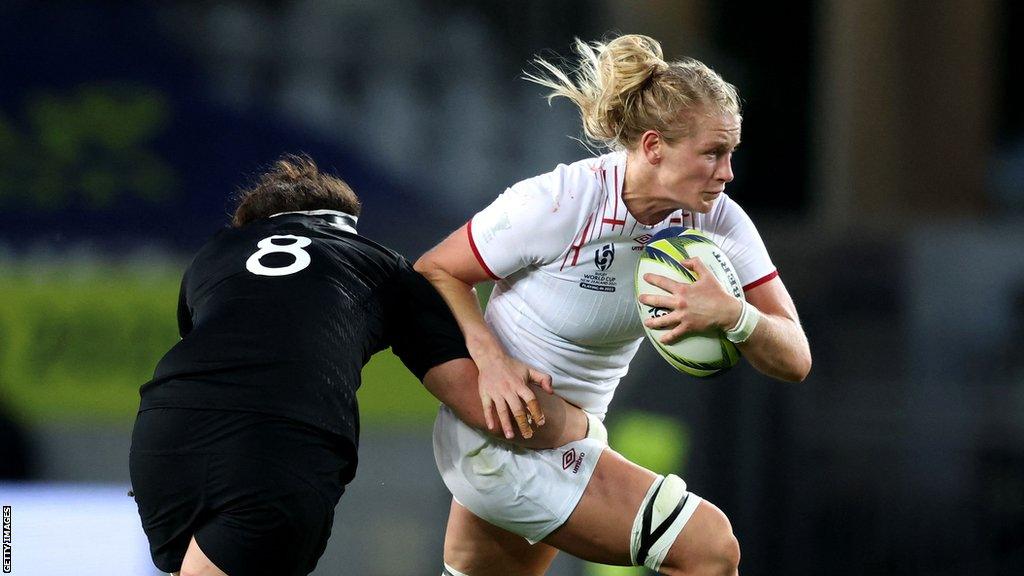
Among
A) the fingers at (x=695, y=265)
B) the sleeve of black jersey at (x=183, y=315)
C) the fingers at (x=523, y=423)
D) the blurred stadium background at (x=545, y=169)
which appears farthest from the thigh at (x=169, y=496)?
the blurred stadium background at (x=545, y=169)

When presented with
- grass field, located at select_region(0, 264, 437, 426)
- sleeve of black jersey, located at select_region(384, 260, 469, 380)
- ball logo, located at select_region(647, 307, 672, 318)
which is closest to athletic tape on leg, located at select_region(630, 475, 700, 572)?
ball logo, located at select_region(647, 307, 672, 318)

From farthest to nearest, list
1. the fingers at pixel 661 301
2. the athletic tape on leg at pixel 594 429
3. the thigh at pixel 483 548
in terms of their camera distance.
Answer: the thigh at pixel 483 548 < the athletic tape on leg at pixel 594 429 < the fingers at pixel 661 301

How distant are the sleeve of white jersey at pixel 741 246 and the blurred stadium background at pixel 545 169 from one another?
2532 millimetres

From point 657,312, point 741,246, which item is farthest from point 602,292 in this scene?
point 741,246

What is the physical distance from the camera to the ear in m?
2.52

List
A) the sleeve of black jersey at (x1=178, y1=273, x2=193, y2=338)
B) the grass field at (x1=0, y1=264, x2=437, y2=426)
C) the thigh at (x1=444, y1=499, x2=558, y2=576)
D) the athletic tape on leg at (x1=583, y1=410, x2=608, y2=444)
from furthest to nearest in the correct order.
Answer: the grass field at (x1=0, y1=264, x2=437, y2=426), the thigh at (x1=444, y1=499, x2=558, y2=576), the athletic tape on leg at (x1=583, y1=410, x2=608, y2=444), the sleeve of black jersey at (x1=178, y1=273, x2=193, y2=338)

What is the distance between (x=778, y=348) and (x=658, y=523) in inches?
16.9

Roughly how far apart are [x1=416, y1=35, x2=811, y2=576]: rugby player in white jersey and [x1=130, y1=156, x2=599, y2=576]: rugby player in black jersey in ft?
0.64

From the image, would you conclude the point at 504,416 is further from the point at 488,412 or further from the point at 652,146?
the point at 652,146

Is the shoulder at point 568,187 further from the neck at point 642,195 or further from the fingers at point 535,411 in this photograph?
the fingers at point 535,411

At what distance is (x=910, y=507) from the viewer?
516 cm

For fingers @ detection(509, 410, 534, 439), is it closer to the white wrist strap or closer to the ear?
the white wrist strap

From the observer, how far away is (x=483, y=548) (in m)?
2.91

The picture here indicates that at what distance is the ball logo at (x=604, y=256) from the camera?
2588mm
